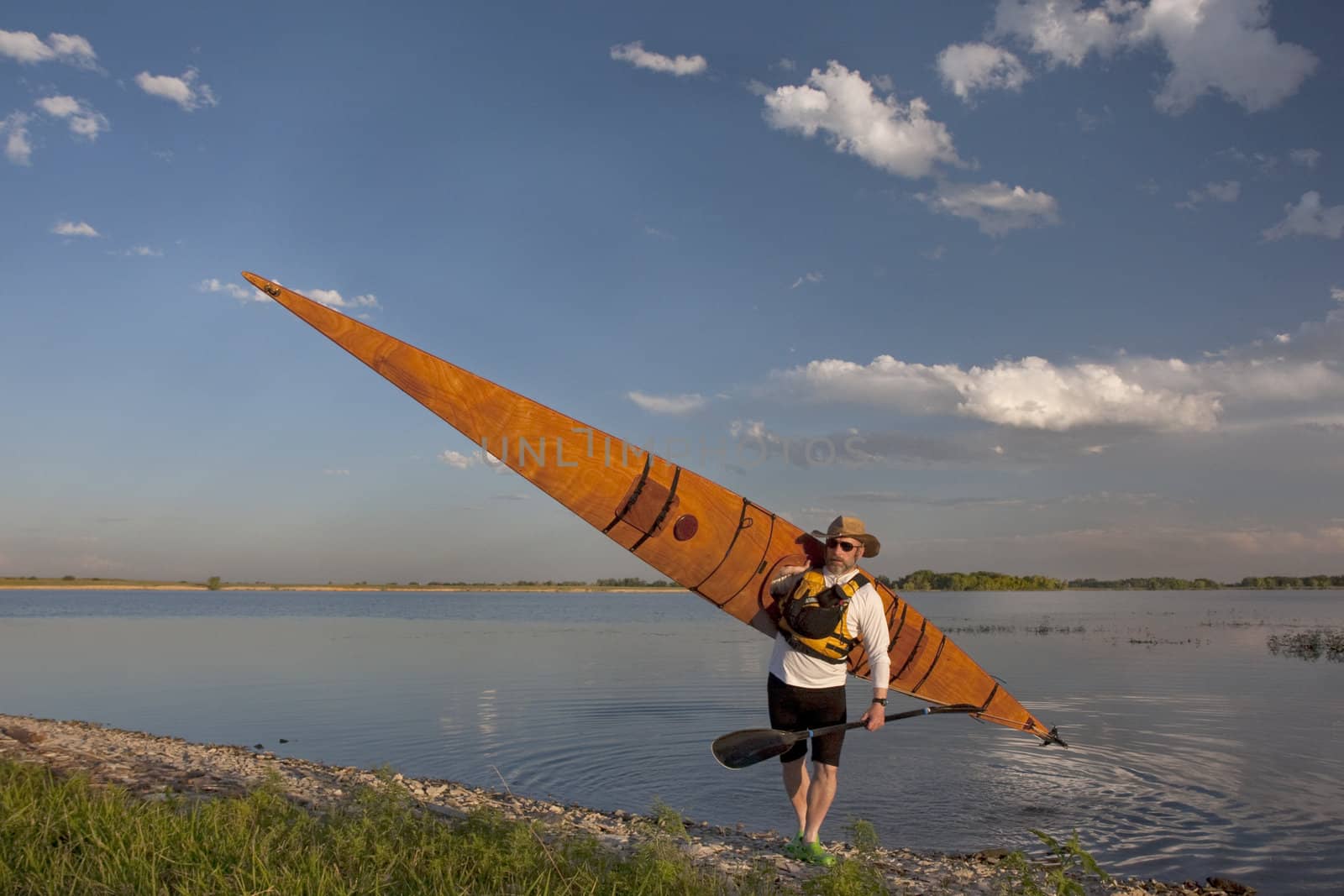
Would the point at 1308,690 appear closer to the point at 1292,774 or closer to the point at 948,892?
the point at 1292,774

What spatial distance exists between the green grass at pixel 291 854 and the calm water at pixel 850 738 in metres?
3.25

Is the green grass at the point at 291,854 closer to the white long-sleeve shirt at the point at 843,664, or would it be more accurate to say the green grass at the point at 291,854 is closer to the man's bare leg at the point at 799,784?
the man's bare leg at the point at 799,784

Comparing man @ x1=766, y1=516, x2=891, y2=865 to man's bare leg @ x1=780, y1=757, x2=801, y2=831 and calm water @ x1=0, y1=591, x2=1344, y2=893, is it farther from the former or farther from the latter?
calm water @ x1=0, y1=591, x2=1344, y2=893

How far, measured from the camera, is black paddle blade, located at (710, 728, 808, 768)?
199 inches

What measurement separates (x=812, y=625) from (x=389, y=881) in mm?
2482

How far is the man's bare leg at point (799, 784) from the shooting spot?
5.21 meters

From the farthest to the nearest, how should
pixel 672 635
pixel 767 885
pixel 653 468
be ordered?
pixel 672 635
pixel 653 468
pixel 767 885

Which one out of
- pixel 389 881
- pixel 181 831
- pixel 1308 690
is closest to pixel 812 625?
pixel 389 881

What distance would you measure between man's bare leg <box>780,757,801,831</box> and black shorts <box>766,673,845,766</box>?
15cm

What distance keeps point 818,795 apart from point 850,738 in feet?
21.9

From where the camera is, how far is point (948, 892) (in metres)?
4.98

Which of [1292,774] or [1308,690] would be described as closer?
Result: [1292,774]

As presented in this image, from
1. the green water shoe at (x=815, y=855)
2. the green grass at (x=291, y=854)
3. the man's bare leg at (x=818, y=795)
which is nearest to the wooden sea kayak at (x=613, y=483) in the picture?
the man's bare leg at (x=818, y=795)

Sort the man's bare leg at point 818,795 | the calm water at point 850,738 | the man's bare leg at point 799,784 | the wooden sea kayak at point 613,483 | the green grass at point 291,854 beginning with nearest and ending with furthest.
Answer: the green grass at point 291,854 → the man's bare leg at point 818,795 → the man's bare leg at point 799,784 → the wooden sea kayak at point 613,483 → the calm water at point 850,738
